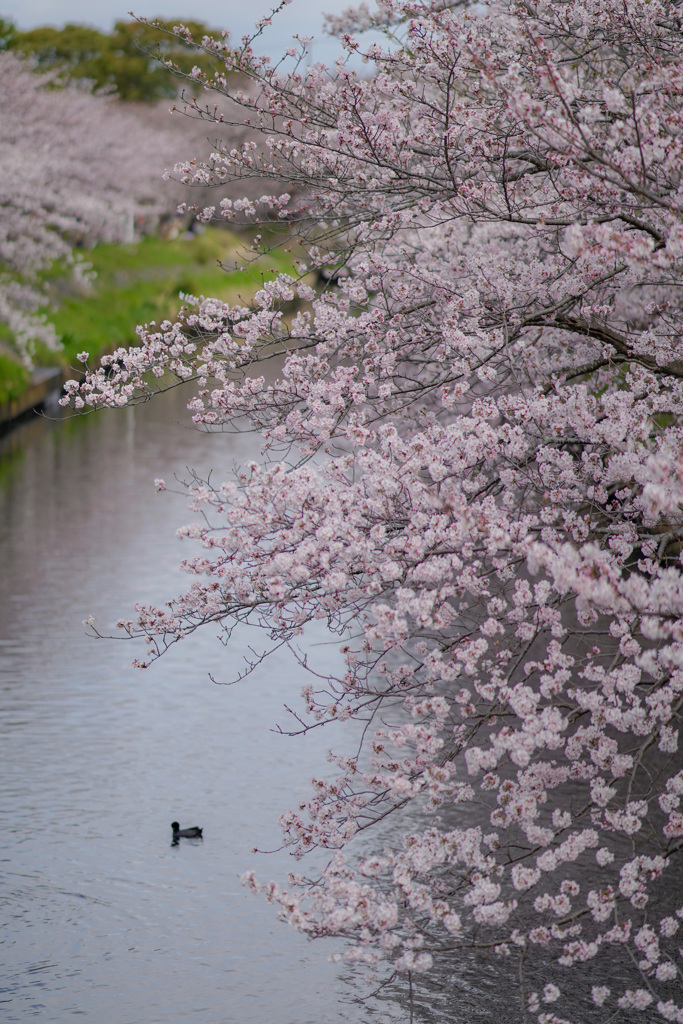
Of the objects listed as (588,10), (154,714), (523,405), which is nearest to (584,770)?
(523,405)

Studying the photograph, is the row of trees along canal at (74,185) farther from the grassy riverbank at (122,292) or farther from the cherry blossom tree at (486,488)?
the cherry blossom tree at (486,488)

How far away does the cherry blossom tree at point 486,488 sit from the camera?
5184mm

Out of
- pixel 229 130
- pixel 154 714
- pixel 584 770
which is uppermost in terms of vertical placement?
pixel 229 130

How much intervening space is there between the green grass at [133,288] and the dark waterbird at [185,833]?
657 inches

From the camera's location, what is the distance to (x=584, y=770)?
220 inches

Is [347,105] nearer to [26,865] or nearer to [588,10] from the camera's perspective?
[588,10]

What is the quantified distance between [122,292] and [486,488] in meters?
34.5

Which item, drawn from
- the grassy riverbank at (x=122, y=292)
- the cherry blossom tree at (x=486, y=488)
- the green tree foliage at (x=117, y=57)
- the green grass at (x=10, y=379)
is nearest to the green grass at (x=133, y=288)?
the grassy riverbank at (x=122, y=292)

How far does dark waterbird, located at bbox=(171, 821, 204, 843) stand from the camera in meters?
8.31

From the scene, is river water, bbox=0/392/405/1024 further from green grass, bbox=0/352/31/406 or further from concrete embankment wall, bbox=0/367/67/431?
concrete embankment wall, bbox=0/367/67/431

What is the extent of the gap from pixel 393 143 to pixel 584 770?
394 centimetres

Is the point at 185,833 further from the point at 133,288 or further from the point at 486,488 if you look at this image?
the point at 133,288

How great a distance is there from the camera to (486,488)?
20.7 ft

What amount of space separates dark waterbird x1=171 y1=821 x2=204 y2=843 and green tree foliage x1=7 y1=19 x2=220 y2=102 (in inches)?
2796
